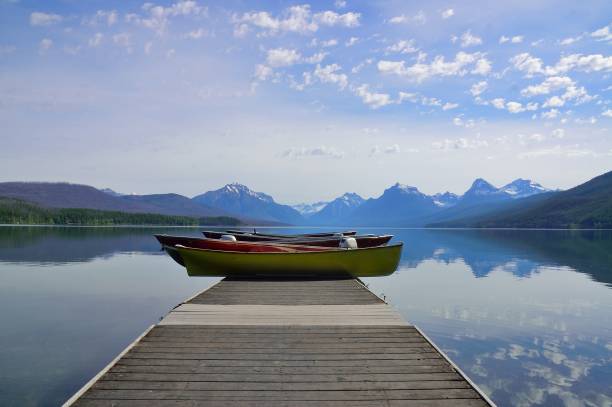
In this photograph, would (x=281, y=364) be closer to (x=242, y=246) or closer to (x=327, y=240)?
(x=242, y=246)

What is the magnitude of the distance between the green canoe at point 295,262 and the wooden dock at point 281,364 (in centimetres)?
Answer: 602

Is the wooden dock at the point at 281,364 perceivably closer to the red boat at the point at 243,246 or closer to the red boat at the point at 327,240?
the red boat at the point at 243,246

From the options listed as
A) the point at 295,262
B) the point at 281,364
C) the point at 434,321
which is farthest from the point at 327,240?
the point at 281,364

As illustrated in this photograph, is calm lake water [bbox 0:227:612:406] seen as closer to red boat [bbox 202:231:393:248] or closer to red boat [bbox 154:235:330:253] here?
red boat [bbox 202:231:393:248]

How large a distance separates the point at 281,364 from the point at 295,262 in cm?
995

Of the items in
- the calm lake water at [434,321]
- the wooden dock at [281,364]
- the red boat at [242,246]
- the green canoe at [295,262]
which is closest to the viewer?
the wooden dock at [281,364]

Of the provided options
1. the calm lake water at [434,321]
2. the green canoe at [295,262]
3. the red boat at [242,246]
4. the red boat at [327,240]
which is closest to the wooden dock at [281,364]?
the calm lake water at [434,321]

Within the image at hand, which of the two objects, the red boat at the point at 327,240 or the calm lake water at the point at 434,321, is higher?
the red boat at the point at 327,240

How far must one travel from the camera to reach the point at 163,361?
7.18 metres

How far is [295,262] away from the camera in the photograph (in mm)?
17109

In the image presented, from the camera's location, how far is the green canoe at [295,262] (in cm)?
1711

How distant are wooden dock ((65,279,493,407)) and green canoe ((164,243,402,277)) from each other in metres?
6.02

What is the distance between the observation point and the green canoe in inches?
674

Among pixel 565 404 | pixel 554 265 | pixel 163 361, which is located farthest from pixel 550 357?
pixel 554 265
